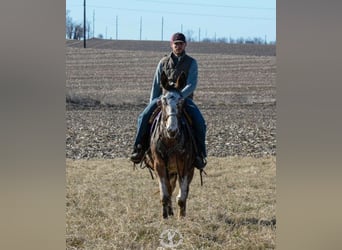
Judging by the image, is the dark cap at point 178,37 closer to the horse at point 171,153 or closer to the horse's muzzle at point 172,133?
the horse at point 171,153

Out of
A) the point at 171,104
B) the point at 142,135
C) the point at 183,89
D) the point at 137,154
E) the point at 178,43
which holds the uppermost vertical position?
the point at 178,43

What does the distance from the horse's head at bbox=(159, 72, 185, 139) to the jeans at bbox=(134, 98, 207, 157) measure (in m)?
0.12

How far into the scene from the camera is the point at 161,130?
4840mm

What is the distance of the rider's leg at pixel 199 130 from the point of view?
16.0ft

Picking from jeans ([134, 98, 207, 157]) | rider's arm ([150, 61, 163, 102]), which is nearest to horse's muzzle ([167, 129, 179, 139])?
jeans ([134, 98, 207, 157])

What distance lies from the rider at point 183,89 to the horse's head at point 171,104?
0.16 feet

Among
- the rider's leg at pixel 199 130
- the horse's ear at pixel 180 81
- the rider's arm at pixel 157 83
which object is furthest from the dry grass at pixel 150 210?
the horse's ear at pixel 180 81

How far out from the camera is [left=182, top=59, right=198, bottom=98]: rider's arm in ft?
15.8

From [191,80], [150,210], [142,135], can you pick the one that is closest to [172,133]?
[142,135]

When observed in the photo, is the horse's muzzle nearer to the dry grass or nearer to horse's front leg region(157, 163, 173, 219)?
horse's front leg region(157, 163, 173, 219)

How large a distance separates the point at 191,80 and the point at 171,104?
28 cm

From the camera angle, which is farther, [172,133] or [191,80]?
[191,80]

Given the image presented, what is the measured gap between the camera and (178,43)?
4.80 metres

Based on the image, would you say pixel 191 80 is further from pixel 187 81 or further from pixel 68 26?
pixel 68 26
